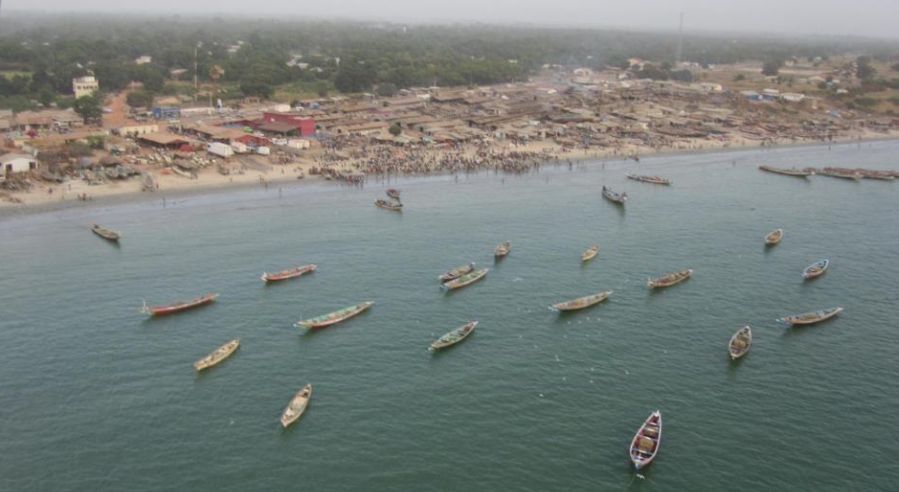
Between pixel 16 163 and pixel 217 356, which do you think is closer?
pixel 217 356

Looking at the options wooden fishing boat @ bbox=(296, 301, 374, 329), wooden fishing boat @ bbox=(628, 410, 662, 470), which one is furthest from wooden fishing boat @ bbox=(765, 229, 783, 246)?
wooden fishing boat @ bbox=(296, 301, 374, 329)

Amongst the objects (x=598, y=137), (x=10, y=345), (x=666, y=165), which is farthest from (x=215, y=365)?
(x=598, y=137)

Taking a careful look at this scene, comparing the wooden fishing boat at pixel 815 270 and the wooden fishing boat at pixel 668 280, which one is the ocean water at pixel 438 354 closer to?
the wooden fishing boat at pixel 668 280

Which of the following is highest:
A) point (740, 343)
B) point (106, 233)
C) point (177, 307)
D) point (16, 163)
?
point (16, 163)

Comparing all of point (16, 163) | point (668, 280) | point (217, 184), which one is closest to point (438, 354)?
point (668, 280)

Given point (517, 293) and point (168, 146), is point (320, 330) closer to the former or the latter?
point (517, 293)

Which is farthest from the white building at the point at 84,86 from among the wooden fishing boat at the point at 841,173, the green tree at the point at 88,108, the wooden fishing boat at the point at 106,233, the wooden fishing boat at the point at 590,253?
the wooden fishing boat at the point at 841,173

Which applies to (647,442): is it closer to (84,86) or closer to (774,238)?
(774,238)

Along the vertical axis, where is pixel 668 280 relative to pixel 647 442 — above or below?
above
